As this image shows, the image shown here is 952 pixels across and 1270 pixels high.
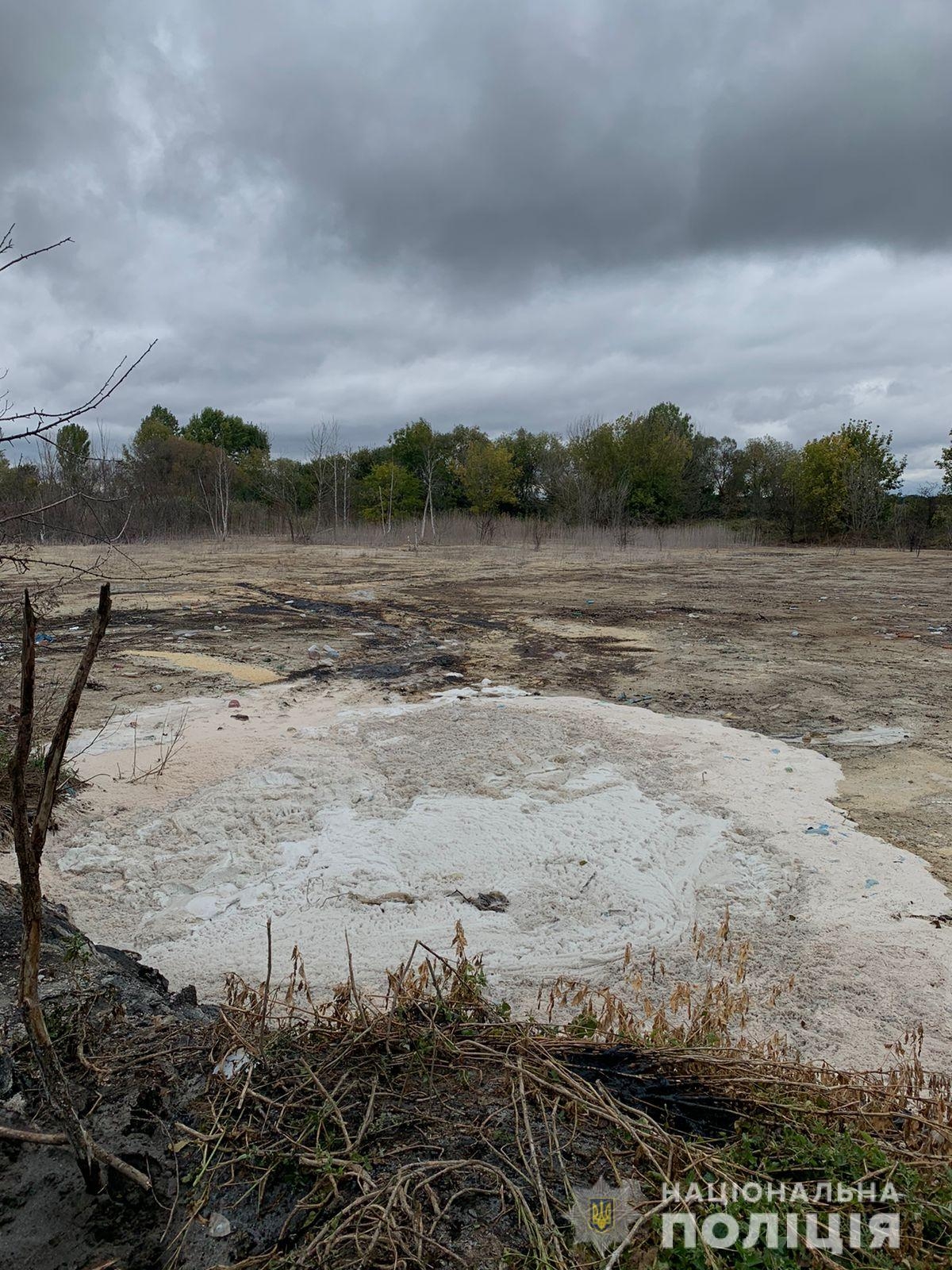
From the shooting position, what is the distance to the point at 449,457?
43.5 m

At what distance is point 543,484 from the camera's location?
40.7 m

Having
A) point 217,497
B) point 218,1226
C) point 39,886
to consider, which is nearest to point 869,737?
point 218,1226

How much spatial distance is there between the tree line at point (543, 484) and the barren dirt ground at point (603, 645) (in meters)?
14.9

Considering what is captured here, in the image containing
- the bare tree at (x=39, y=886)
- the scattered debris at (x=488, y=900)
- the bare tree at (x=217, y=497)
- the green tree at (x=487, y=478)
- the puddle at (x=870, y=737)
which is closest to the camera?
the bare tree at (x=39, y=886)

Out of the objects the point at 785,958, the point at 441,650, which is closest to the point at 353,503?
the point at 441,650

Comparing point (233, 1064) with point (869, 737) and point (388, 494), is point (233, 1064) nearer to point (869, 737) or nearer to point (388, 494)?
point (869, 737)

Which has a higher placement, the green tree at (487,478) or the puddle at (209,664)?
the green tree at (487,478)

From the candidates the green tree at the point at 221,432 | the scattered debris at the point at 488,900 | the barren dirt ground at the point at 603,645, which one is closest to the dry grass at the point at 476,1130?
the barren dirt ground at the point at 603,645

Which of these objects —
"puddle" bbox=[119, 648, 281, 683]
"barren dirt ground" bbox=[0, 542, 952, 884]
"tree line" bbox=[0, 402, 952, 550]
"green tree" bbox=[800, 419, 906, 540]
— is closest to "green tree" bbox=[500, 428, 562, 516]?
"tree line" bbox=[0, 402, 952, 550]

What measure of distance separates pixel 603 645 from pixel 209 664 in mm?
4562

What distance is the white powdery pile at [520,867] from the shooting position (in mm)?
2902

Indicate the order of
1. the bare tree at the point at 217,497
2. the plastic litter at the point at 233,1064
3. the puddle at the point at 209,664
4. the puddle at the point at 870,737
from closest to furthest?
1. the plastic litter at the point at 233,1064
2. the puddle at the point at 870,737
3. the puddle at the point at 209,664
4. the bare tree at the point at 217,497

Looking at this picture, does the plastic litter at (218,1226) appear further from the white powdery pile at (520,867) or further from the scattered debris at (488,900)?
the scattered debris at (488,900)

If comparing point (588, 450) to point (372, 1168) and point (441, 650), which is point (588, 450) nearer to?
point (441, 650)
